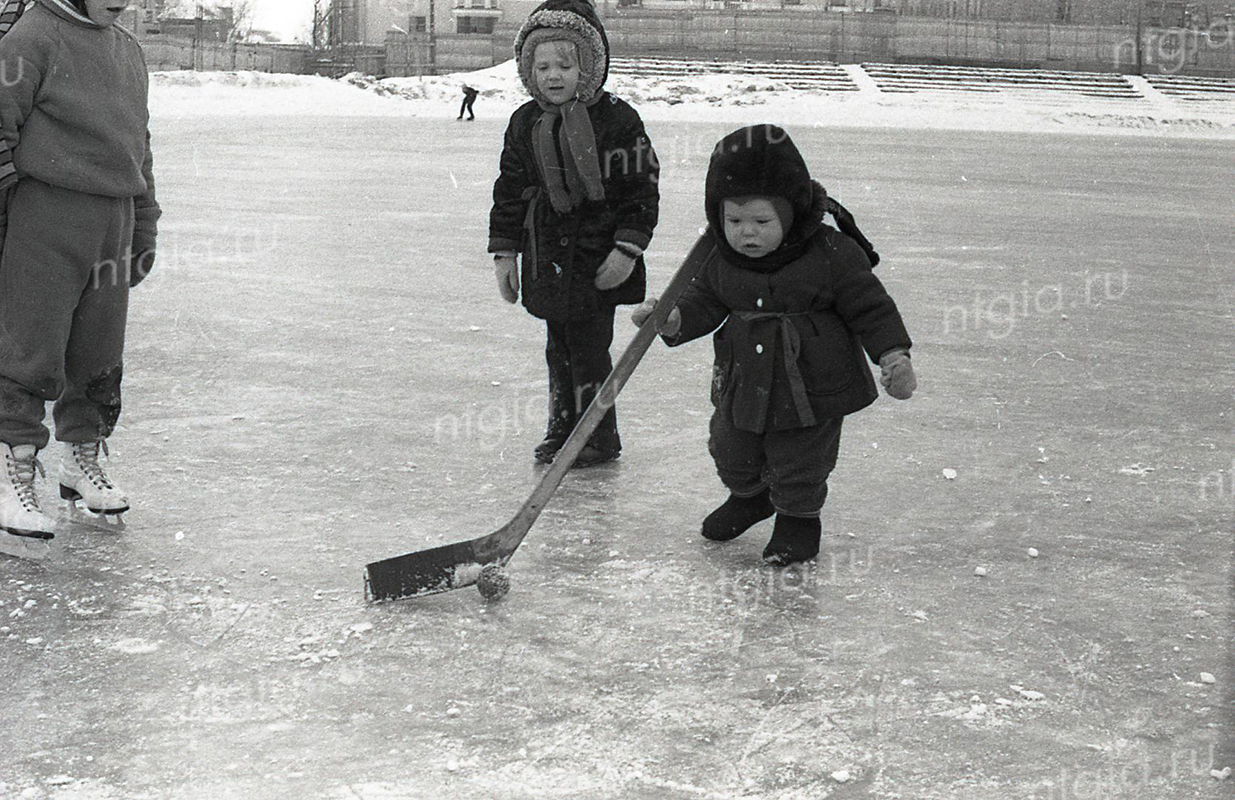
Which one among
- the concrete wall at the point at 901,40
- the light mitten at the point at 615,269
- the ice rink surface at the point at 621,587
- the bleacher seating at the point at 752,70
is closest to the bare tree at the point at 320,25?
the concrete wall at the point at 901,40

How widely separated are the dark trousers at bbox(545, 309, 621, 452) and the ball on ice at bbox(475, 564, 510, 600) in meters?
1.14

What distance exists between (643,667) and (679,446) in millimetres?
1807

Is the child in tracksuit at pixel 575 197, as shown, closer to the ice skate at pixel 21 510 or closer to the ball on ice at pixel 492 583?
the ball on ice at pixel 492 583

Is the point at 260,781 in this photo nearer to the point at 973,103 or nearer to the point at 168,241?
the point at 168,241

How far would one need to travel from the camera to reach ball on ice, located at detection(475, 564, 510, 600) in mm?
3303

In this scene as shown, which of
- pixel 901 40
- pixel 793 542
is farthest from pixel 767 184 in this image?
pixel 901 40

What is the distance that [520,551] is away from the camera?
3.70 metres

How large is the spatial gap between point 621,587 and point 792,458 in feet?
1.74

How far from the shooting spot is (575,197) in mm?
4340

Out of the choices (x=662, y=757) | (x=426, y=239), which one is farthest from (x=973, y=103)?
(x=662, y=757)

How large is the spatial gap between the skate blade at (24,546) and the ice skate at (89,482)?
0.69ft

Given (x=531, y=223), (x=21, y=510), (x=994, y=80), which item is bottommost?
(x=21, y=510)

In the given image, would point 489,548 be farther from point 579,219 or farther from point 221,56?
point 221,56

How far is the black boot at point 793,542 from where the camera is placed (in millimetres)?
3623
